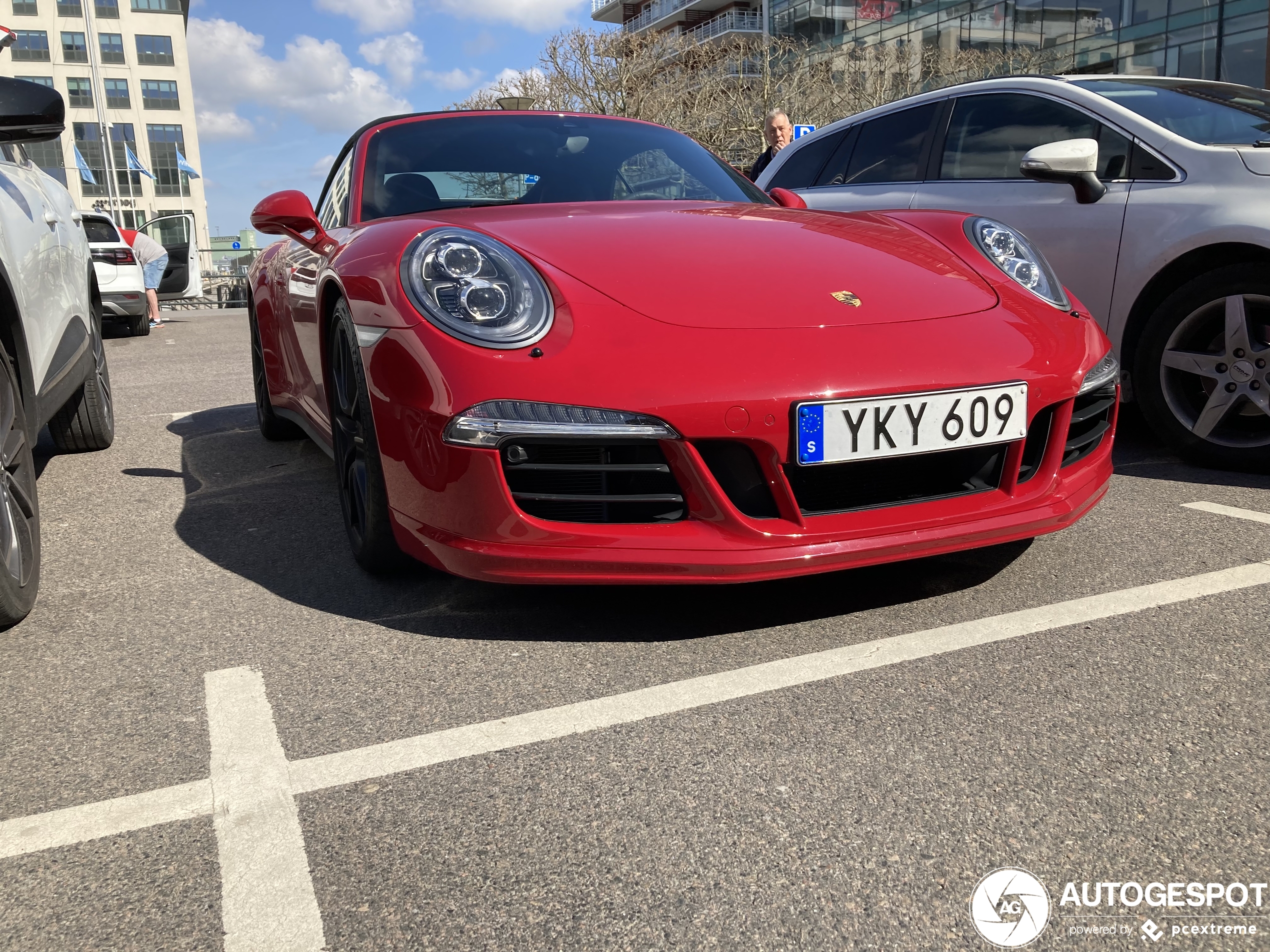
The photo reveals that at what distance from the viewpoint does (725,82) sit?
27875 mm

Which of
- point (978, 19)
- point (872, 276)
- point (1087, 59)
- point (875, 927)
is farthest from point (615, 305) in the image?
point (978, 19)

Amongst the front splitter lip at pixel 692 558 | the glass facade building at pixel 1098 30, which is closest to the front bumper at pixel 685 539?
the front splitter lip at pixel 692 558

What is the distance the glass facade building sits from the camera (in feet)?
67.6

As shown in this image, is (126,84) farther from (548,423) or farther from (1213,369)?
(548,423)

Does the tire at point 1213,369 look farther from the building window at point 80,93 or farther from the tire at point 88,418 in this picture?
the building window at point 80,93

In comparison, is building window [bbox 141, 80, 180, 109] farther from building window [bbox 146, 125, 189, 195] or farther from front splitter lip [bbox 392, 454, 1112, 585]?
front splitter lip [bbox 392, 454, 1112, 585]

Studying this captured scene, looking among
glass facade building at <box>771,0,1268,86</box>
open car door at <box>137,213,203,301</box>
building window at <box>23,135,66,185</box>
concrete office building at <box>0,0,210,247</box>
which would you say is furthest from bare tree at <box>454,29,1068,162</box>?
concrete office building at <box>0,0,210,247</box>

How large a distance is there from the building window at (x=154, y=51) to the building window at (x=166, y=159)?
3793mm

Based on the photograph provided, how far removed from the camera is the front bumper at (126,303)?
11.1 metres

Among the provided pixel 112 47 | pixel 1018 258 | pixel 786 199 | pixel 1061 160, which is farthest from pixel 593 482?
pixel 112 47

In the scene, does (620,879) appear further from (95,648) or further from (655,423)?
(95,648)

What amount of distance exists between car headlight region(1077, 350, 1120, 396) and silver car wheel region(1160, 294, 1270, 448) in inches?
40.4

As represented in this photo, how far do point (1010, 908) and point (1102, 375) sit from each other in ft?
5.16

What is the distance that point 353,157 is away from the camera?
3494 millimetres
